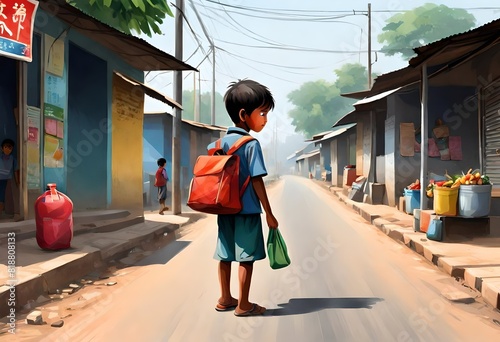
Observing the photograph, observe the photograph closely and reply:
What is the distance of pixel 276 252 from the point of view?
4117 mm

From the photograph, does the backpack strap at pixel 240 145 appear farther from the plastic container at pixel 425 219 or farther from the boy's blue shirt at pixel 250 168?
the plastic container at pixel 425 219

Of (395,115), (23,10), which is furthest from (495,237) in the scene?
(23,10)

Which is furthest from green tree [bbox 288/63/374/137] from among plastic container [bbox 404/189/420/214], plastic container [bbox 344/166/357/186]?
plastic container [bbox 404/189/420/214]

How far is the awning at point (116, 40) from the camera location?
327 inches

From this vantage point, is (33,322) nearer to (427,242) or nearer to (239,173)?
(239,173)

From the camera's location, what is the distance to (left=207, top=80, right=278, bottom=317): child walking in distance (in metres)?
4.03

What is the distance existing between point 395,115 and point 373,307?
1096 cm

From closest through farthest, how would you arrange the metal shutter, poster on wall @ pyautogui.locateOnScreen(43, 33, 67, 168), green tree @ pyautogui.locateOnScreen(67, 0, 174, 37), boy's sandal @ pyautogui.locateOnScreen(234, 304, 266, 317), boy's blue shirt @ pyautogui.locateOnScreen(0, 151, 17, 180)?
1. boy's sandal @ pyautogui.locateOnScreen(234, 304, 266, 317)
2. boy's blue shirt @ pyautogui.locateOnScreen(0, 151, 17, 180)
3. poster on wall @ pyautogui.locateOnScreen(43, 33, 67, 168)
4. the metal shutter
5. green tree @ pyautogui.locateOnScreen(67, 0, 174, 37)

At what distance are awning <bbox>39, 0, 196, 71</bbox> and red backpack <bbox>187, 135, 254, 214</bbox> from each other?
541 cm

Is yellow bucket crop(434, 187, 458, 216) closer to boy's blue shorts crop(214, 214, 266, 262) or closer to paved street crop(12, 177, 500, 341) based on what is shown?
paved street crop(12, 177, 500, 341)

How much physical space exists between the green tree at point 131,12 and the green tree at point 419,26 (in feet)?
117

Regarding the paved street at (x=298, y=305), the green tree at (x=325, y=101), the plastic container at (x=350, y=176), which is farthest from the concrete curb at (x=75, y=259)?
the green tree at (x=325, y=101)

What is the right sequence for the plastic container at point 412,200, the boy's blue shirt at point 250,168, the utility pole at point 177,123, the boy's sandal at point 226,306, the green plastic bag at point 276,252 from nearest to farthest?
the boy's blue shirt at point 250,168
the green plastic bag at point 276,252
the boy's sandal at point 226,306
the plastic container at point 412,200
the utility pole at point 177,123

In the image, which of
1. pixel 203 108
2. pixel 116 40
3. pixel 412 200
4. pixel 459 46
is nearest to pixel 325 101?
pixel 203 108
